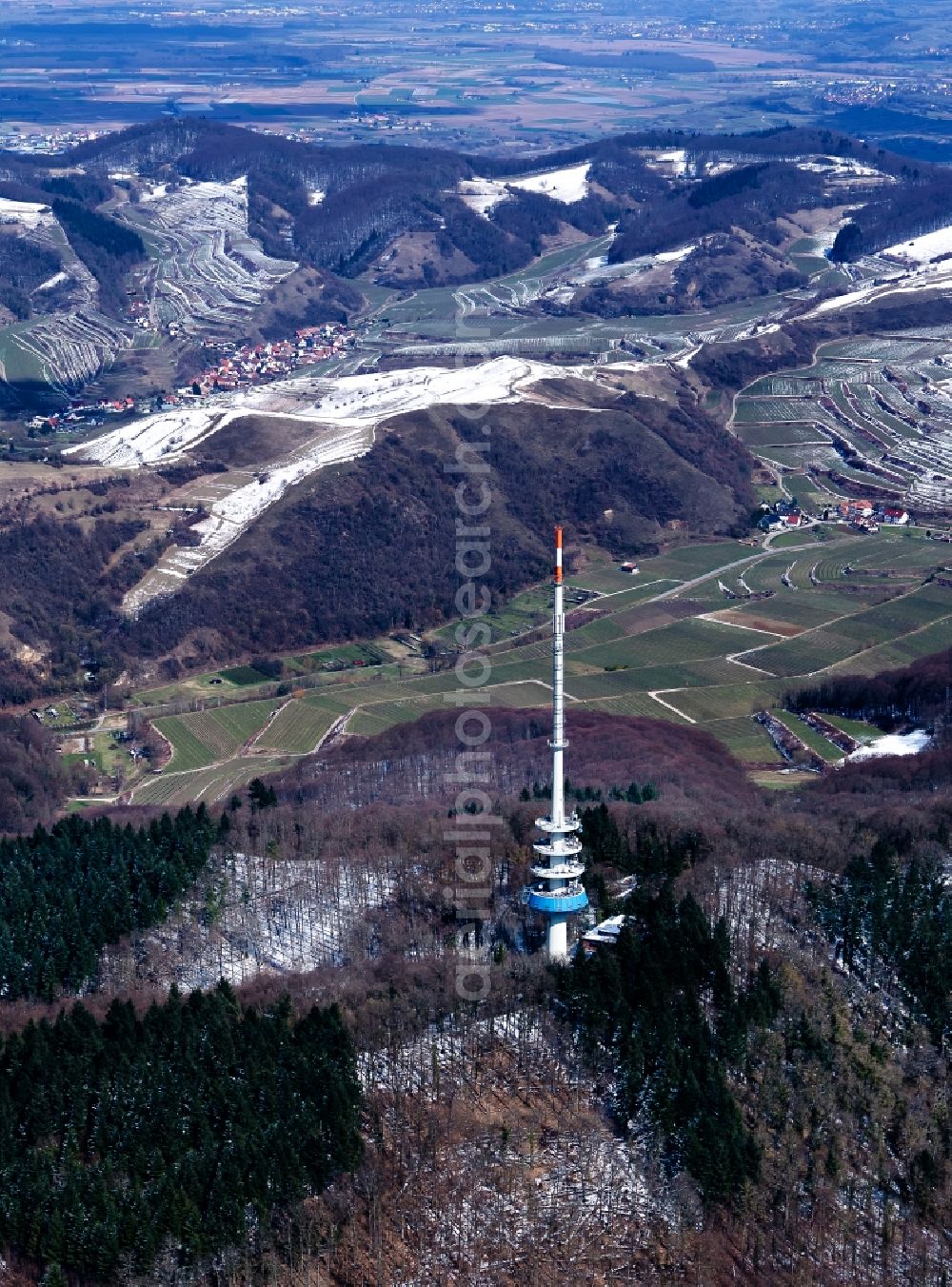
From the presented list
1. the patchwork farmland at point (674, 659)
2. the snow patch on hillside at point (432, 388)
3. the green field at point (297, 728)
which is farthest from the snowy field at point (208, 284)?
the green field at point (297, 728)

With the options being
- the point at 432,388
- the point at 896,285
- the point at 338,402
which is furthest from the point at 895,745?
the point at 896,285

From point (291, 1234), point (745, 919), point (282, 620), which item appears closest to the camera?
point (291, 1234)

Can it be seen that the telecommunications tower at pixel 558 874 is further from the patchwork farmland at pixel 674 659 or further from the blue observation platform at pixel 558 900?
the patchwork farmland at pixel 674 659

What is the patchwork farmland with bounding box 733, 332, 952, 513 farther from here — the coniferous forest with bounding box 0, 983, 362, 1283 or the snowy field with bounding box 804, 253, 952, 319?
the coniferous forest with bounding box 0, 983, 362, 1283

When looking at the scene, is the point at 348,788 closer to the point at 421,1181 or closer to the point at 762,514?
the point at 421,1181

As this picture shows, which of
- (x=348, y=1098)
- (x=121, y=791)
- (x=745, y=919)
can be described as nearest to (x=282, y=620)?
(x=121, y=791)

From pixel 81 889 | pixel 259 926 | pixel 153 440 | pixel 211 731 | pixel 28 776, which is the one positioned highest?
pixel 81 889

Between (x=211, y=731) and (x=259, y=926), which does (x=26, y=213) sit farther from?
(x=259, y=926)
